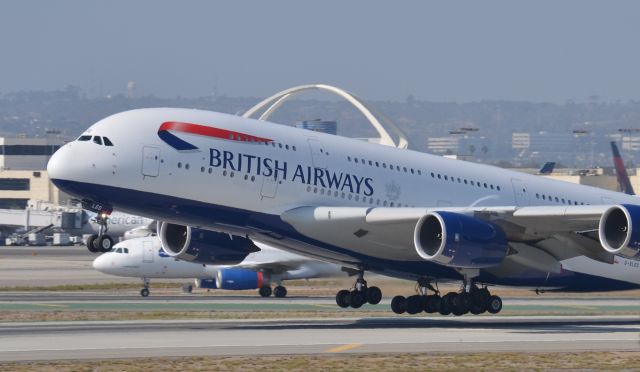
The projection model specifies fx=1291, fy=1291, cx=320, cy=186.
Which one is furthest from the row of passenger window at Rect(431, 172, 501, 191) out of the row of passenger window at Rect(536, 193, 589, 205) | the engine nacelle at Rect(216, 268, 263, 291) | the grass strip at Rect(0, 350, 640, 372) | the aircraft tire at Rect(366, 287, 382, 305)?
the engine nacelle at Rect(216, 268, 263, 291)

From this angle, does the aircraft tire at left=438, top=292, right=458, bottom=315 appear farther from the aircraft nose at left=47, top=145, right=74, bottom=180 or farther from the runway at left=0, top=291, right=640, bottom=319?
the aircraft nose at left=47, top=145, right=74, bottom=180

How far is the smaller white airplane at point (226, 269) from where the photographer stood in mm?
78250

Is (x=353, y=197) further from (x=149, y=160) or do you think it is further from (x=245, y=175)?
(x=149, y=160)

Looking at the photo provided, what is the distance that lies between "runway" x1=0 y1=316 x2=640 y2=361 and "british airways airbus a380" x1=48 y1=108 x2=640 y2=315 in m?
2.13

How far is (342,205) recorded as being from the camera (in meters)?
48.5

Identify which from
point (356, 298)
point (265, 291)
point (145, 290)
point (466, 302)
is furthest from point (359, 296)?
point (145, 290)

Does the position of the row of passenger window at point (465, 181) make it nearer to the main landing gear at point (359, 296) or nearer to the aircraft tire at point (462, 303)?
the aircraft tire at point (462, 303)

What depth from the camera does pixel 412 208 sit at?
1905 inches

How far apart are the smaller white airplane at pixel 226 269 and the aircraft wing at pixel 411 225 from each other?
92.9 feet

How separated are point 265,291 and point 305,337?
35044 mm

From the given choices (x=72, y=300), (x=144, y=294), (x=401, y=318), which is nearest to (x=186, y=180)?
(x=401, y=318)

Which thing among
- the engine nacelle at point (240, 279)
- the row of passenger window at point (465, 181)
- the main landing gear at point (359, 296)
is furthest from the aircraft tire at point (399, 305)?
the engine nacelle at point (240, 279)

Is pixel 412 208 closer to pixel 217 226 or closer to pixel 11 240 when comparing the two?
pixel 217 226

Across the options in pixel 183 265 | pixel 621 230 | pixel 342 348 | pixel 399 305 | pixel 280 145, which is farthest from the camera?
pixel 183 265
